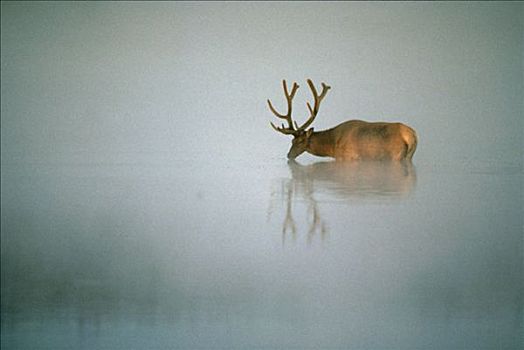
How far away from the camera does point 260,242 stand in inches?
62.8

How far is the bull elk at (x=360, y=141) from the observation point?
3.64 meters

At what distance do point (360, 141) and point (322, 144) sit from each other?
21 cm

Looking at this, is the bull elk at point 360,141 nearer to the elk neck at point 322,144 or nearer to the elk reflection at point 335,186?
the elk neck at point 322,144

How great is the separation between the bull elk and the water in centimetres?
140

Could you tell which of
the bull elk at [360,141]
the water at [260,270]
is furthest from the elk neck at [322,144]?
the water at [260,270]

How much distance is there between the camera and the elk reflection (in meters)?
1.82

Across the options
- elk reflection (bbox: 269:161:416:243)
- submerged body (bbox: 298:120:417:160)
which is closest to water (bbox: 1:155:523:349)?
elk reflection (bbox: 269:161:416:243)

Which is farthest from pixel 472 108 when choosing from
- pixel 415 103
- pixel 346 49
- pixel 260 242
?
pixel 260 242

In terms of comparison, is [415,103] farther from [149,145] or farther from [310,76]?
[149,145]

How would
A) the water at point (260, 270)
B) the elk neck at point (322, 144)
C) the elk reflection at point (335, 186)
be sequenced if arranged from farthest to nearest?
the elk neck at point (322, 144)
the elk reflection at point (335, 186)
the water at point (260, 270)

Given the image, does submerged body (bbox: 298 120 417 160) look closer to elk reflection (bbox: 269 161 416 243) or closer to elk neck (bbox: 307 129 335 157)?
elk neck (bbox: 307 129 335 157)

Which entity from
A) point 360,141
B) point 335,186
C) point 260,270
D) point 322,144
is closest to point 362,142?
point 360,141

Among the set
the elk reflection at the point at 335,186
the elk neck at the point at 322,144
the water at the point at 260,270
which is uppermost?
the elk neck at the point at 322,144

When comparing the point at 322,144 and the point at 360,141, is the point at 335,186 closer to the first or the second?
the point at 360,141
